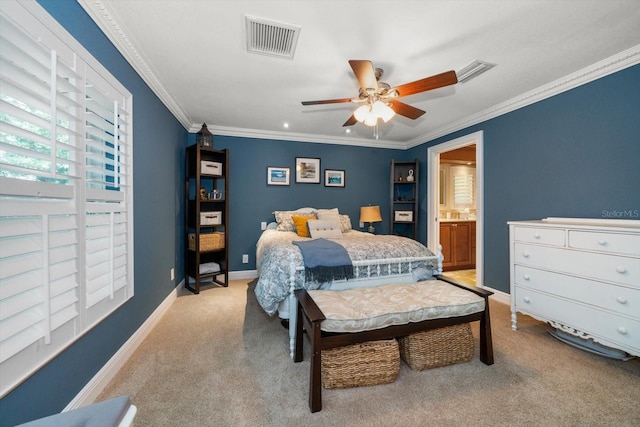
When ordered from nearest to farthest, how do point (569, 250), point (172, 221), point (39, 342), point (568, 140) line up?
point (39, 342)
point (569, 250)
point (568, 140)
point (172, 221)

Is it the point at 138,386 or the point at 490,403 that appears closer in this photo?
the point at 490,403

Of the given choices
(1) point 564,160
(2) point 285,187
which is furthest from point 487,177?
(2) point 285,187

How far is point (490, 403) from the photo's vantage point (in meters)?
1.59

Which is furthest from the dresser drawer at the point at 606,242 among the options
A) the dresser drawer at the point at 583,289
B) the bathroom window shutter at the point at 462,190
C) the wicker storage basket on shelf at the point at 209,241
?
the wicker storage basket on shelf at the point at 209,241

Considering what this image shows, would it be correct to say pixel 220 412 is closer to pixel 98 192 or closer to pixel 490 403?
pixel 98 192

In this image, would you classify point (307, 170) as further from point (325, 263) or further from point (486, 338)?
point (486, 338)

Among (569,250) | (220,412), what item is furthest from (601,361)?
(220,412)

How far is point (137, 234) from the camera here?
2.22 meters

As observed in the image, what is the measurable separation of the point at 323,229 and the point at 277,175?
59.4 inches

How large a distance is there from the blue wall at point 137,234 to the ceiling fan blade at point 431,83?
2.13 metres

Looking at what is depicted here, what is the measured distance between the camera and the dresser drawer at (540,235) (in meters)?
2.22

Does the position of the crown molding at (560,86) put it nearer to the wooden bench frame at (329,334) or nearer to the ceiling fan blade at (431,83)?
the ceiling fan blade at (431,83)

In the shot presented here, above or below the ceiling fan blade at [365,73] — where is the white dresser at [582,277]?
below

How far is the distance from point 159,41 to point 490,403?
136 inches
